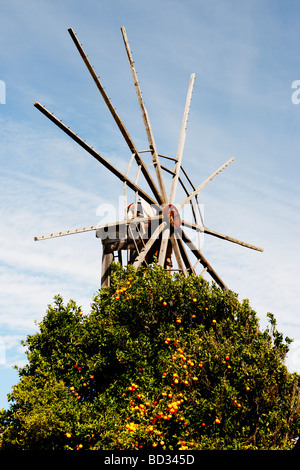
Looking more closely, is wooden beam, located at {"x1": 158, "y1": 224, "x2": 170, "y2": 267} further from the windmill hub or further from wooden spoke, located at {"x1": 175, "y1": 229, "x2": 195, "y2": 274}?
wooden spoke, located at {"x1": 175, "y1": 229, "x2": 195, "y2": 274}

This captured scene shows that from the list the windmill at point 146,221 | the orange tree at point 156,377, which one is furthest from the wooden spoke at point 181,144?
the orange tree at point 156,377

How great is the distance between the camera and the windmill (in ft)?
59.4

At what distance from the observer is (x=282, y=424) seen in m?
12.1

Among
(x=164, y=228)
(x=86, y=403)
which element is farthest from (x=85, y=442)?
(x=164, y=228)

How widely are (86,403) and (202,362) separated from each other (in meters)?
3.28

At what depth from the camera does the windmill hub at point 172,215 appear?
20359 mm

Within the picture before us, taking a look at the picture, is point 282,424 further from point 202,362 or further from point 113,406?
point 113,406

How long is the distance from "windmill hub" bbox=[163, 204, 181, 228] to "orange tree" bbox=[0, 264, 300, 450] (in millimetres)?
5224

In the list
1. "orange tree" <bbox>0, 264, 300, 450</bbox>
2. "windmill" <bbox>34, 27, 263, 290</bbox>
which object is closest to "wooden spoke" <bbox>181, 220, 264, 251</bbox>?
"windmill" <bbox>34, 27, 263, 290</bbox>

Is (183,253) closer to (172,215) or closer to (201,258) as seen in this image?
(201,258)

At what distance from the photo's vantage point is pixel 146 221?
1939 centimetres

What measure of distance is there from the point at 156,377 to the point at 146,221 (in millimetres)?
7729

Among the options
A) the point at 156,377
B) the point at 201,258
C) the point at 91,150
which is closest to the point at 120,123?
the point at 91,150

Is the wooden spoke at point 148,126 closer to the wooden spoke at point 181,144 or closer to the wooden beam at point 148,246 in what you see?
the wooden spoke at point 181,144
